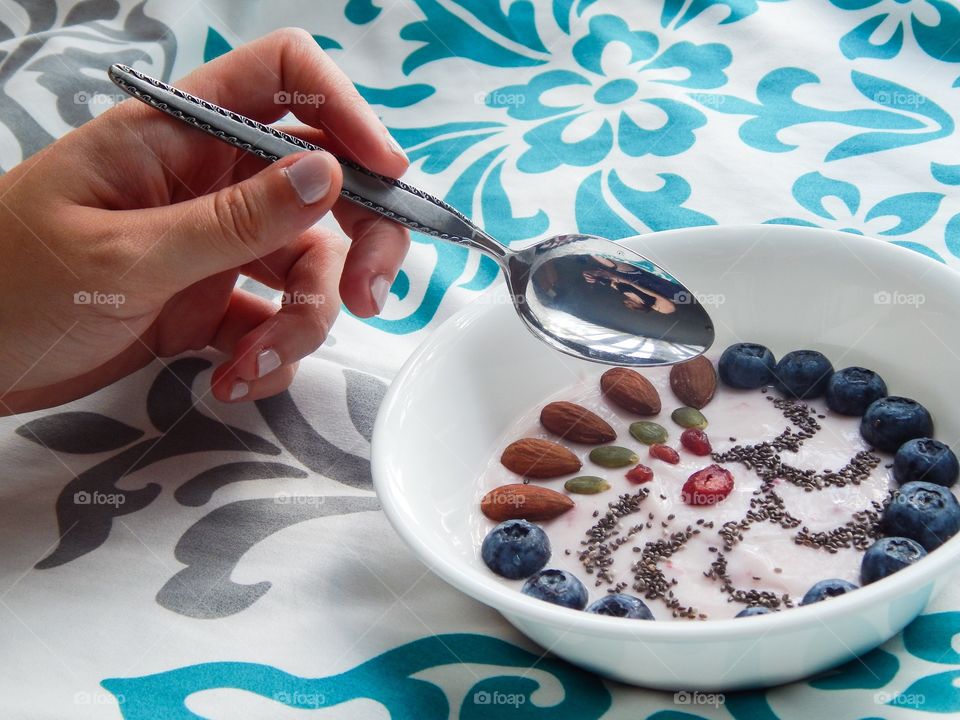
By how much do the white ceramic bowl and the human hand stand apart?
16cm

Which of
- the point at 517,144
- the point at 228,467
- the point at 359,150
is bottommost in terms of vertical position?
the point at 228,467

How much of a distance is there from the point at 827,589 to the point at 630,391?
0.94ft

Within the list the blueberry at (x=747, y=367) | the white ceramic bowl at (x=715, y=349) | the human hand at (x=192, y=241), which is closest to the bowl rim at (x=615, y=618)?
the white ceramic bowl at (x=715, y=349)

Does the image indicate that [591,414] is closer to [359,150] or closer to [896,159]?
[359,150]

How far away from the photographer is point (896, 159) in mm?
1276

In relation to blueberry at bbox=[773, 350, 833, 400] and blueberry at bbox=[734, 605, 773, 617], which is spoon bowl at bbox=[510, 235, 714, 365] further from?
blueberry at bbox=[734, 605, 773, 617]

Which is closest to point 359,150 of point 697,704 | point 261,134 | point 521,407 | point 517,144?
point 261,134

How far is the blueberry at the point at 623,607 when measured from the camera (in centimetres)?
74

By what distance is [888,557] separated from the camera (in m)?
0.74

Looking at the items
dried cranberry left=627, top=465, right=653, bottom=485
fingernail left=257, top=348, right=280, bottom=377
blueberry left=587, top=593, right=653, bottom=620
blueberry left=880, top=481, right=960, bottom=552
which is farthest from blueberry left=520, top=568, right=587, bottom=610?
fingernail left=257, top=348, right=280, bottom=377

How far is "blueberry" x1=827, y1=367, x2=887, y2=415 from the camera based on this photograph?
922mm

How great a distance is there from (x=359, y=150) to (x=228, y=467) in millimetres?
342

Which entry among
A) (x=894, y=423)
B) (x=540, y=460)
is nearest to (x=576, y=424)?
(x=540, y=460)

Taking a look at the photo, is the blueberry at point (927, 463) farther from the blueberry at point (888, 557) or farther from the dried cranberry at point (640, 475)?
the dried cranberry at point (640, 475)
